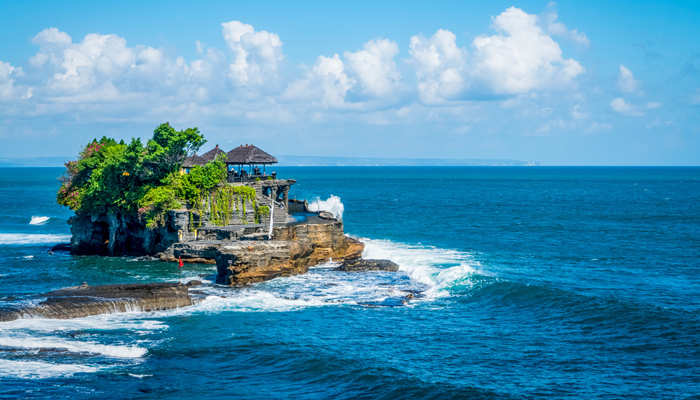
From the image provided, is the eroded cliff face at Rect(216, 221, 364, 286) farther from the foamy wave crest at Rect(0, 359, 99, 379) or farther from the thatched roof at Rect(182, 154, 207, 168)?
the foamy wave crest at Rect(0, 359, 99, 379)

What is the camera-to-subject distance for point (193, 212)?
49219 mm

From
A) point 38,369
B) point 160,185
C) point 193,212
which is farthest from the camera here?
point 160,185

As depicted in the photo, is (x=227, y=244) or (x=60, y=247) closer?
(x=227, y=244)

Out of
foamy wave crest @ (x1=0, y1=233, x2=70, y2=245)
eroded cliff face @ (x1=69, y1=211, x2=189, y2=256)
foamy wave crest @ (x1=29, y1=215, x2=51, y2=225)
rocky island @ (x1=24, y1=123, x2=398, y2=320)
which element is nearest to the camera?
rocky island @ (x1=24, y1=123, x2=398, y2=320)

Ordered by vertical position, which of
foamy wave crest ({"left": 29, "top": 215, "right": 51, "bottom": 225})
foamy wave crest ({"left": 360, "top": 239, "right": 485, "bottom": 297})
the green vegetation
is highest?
the green vegetation

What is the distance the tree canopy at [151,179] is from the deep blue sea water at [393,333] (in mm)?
4932

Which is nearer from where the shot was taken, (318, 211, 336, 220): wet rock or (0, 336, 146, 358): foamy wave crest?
(0, 336, 146, 358): foamy wave crest

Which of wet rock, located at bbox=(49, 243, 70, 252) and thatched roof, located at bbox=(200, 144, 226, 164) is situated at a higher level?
thatched roof, located at bbox=(200, 144, 226, 164)

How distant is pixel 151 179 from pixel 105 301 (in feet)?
71.9

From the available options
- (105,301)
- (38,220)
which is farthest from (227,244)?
(38,220)

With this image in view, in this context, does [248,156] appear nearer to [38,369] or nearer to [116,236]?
[116,236]

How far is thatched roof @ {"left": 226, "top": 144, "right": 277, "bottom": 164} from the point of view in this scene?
54.8 m

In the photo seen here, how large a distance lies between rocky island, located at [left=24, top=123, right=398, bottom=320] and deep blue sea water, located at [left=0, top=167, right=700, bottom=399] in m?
1.89

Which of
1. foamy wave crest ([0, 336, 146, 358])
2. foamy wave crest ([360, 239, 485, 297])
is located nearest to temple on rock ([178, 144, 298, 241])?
foamy wave crest ([360, 239, 485, 297])
